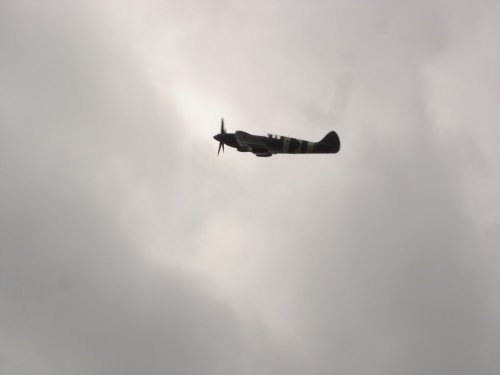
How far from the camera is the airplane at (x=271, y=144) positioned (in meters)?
79.6

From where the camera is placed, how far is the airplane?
3135 inches

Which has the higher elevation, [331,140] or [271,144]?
[331,140]

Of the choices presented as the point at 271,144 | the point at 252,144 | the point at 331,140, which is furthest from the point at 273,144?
the point at 331,140

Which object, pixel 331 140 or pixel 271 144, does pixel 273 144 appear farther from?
pixel 331 140

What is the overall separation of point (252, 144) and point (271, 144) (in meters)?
3.57

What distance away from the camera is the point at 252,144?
79500 mm

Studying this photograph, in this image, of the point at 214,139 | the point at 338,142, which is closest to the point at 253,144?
the point at 214,139

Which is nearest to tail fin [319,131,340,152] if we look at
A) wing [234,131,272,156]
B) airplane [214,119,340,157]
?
airplane [214,119,340,157]

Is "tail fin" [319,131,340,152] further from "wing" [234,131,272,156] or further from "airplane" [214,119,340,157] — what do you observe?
"wing" [234,131,272,156]

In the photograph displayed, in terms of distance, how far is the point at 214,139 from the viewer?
83.3 metres

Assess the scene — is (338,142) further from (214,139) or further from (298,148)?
(214,139)

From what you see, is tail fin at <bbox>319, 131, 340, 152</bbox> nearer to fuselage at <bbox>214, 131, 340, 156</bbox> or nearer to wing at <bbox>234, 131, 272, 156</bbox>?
fuselage at <bbox>214, 131, 340, 156</bbox>

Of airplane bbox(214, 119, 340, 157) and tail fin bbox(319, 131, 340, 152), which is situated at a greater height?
tail fin bbox(319, 131, 340, 152)

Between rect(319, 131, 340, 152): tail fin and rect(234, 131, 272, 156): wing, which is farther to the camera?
rect(319, 131, 340, 152): tail fin
